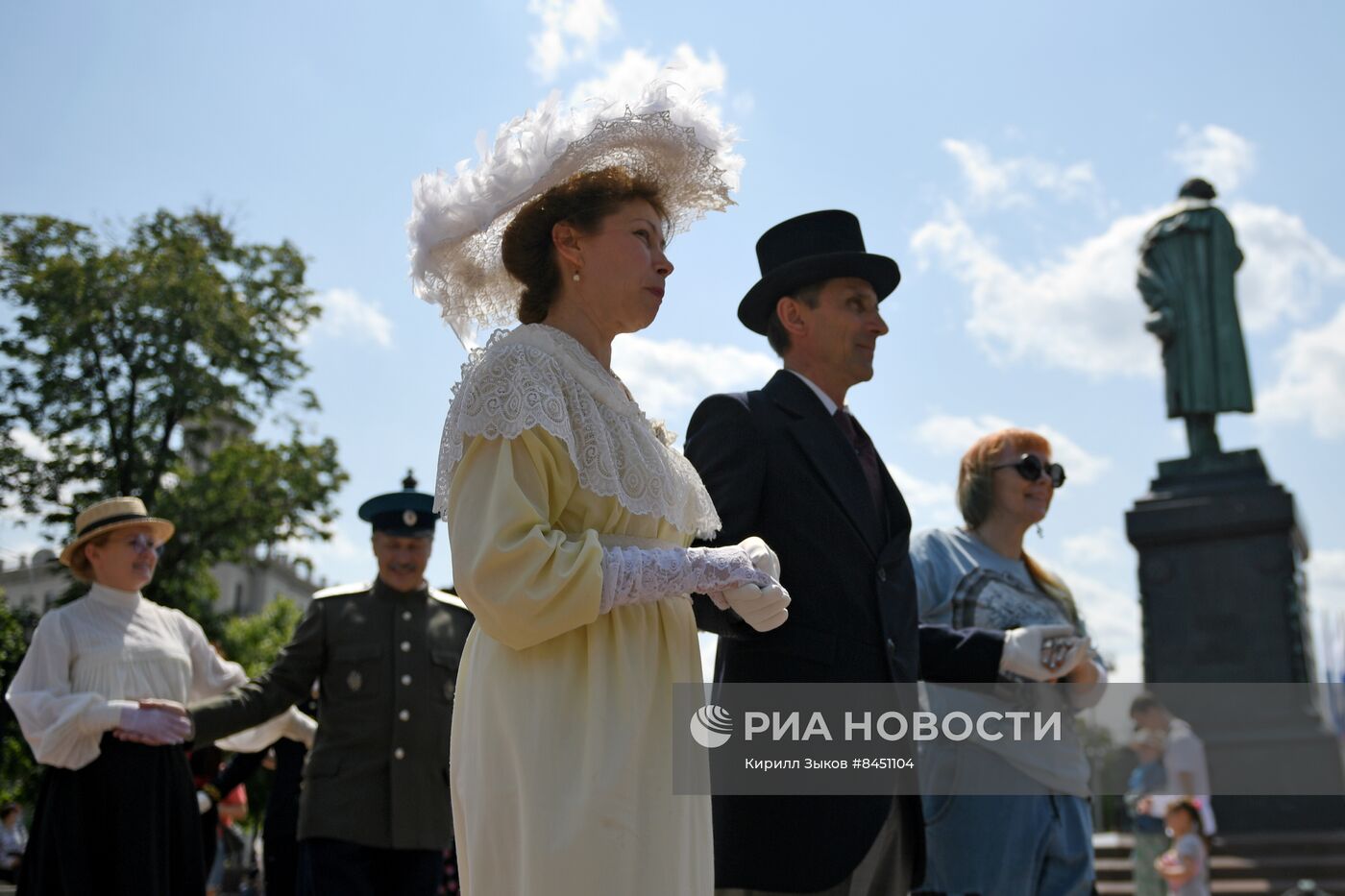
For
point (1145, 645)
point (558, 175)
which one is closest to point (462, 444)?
point (558, 175)

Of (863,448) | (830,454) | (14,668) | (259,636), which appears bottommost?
(830,454)

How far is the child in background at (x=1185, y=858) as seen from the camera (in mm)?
8273

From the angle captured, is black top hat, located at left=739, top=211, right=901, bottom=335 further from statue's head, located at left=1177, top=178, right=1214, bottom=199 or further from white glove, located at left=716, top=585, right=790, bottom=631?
statue's head, located at left=1177, top=178, right=1214, bottom=199

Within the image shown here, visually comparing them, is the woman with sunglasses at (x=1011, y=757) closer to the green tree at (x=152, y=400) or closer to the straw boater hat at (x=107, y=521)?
the straw boater hat at (x=107, y=521)

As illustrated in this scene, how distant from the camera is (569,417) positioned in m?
2.68

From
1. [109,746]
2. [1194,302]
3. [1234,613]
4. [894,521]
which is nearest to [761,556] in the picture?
[894,521]

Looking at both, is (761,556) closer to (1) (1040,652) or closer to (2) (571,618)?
(2) (571,618)

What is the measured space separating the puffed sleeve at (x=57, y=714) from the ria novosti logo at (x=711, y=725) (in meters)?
2.62

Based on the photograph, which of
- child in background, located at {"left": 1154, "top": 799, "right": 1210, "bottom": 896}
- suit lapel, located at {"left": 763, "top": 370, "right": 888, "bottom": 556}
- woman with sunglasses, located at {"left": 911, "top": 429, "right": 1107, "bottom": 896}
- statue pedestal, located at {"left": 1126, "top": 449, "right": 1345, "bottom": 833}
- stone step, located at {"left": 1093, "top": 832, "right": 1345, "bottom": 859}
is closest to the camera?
suit lapel, located at {"left": 763, "top": 370, "right": 888, "bottom": 556}

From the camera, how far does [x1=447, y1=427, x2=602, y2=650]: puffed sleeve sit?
2398mm

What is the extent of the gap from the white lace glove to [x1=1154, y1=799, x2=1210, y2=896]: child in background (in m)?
6.87

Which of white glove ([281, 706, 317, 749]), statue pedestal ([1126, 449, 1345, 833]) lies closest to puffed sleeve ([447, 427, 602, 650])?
white glove ([281, 706, 317, 749])

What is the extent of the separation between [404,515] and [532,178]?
2961mm

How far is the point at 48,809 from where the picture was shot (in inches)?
189
